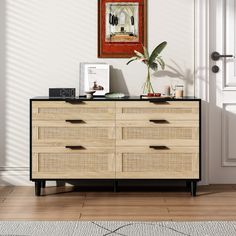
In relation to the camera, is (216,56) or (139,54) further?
(216,56)

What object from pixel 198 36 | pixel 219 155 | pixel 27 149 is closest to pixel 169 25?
pixel 198 36

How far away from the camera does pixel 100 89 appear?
5.39 metres

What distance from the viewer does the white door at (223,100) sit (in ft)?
18.0

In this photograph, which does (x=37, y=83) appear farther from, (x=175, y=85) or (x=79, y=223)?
(x=79, y=223)

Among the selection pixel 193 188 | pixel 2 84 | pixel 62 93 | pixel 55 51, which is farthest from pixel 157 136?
pixel 2 84

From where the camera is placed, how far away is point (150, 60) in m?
5.31

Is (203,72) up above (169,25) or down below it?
below

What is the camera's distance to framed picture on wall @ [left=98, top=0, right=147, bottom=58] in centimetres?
543

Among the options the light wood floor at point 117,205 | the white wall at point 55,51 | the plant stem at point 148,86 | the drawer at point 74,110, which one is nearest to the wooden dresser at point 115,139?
the drawer at point 74,110

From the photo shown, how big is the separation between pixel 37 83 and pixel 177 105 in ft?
3.97

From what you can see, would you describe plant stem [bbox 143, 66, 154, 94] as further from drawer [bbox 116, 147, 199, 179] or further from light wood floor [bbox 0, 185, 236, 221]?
light wood floor [bbox 0, 185, 236, 221]

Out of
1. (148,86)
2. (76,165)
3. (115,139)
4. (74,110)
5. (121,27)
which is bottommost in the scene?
(76,165)

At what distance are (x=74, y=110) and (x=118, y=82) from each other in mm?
588

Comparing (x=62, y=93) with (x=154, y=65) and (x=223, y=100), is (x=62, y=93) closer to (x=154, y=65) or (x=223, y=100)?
(x=154, y=65)
